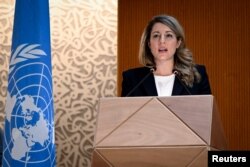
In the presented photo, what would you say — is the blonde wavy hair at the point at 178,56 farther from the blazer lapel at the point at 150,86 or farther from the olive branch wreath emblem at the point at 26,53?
the olive branch wreath emblem at the point at 26,53

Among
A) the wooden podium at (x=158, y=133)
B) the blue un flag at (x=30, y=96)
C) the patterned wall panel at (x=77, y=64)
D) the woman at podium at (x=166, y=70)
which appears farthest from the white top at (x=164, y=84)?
the patterned wall panel at (x=77, y=64)

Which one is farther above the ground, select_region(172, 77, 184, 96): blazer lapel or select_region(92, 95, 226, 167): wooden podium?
select_region(172, 77, 184, 96): blazer lapel

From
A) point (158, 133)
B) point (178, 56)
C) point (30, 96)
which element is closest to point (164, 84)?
point (178, 56)

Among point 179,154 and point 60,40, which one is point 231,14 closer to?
point 60,40

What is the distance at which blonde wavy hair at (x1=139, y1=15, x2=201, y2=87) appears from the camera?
2.45 m

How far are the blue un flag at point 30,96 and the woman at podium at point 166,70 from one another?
0.41 m

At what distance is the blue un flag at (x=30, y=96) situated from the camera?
2373 mm

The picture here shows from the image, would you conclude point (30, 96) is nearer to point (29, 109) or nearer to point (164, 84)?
point (29, 109)

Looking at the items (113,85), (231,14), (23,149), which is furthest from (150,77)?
(231,14)

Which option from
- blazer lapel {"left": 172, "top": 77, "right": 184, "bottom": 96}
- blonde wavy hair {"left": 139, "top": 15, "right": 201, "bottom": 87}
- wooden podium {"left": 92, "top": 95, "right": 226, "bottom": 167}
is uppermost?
blonde wavy hair {"left": 139, "top": 15, "right": 201, "bottom": 87}

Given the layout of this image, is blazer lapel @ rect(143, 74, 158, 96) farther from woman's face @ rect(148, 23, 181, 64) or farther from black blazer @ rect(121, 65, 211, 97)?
woman's face @ rect(148, 23, 181, 64)

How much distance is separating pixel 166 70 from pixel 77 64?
1427 millimetres

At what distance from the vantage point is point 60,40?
3814 mm

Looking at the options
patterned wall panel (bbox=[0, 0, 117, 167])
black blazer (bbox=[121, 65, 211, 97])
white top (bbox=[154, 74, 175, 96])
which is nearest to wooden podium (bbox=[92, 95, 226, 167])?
black blazer (bbox=[121, 65, 211, 97])
